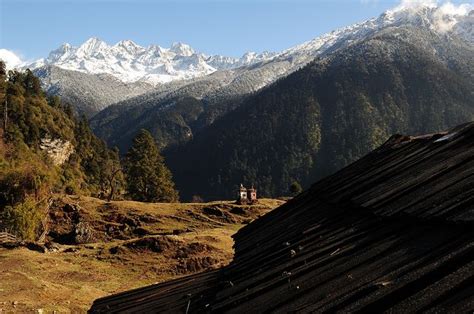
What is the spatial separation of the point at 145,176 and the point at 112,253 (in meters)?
44.6

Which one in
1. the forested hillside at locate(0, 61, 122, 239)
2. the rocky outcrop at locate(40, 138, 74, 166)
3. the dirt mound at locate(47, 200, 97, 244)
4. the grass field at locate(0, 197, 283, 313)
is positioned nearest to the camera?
the grass field at locate(0, 197, 283, 313)

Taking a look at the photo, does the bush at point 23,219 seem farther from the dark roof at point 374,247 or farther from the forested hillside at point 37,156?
the dark roof at point 374,247

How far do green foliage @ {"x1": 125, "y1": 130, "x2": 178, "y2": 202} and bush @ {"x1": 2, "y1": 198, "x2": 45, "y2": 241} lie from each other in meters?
35.4

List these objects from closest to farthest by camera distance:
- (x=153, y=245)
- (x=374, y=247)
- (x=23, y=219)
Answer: (x=374, y=247) < (x=153, y=245) < (x=23, y=219)

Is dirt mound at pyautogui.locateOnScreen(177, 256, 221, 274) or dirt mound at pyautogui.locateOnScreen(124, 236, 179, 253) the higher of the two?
dirt mound at pyautogui.locateOnScreen(124, 236, 179, 253)

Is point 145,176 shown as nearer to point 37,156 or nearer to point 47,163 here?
point 37,156

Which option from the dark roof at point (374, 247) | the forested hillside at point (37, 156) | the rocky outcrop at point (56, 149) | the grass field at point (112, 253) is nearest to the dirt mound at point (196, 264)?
the grass field at point (112, 253)

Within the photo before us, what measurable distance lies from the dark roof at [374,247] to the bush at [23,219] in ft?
141

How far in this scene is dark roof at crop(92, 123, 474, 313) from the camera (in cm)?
445

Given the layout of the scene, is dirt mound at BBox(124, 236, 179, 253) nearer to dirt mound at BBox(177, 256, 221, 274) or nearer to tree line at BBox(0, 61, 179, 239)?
dirt mound at BBox(177, 256, 221, 274)

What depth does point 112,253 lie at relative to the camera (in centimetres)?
4400

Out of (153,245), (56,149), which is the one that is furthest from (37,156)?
(153,245)

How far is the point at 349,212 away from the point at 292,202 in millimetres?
4812

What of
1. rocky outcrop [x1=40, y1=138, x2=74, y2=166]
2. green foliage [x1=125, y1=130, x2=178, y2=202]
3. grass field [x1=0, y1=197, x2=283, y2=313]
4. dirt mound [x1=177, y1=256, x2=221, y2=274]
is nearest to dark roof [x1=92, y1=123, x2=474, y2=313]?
grass field [x1=0, y1=197, x2=283, y2=313]
